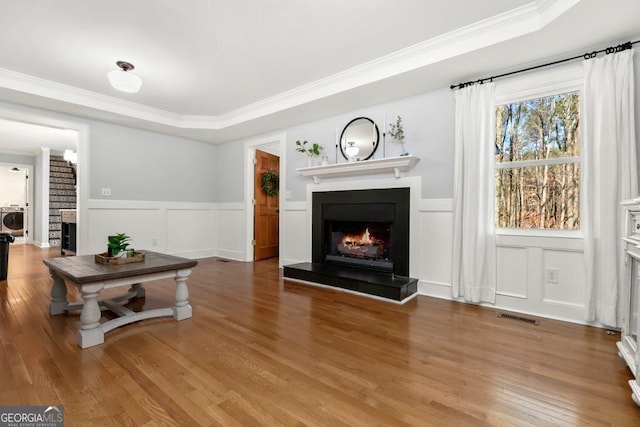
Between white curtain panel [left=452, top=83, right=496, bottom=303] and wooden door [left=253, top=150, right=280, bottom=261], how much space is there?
364 centimetres

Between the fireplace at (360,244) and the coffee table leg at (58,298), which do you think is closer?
the coffee table leg at (58,298)

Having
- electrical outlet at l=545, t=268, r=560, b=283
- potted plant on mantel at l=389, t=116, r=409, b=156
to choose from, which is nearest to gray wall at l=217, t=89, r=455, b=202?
potted plant on mantel at l=389, t=116, r=409, b=156

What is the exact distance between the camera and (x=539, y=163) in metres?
2.87

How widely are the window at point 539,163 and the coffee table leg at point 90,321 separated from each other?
351cm

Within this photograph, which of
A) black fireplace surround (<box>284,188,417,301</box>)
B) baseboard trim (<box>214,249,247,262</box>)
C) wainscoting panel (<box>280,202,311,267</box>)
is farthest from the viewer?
baseboard trim (<box>214,249,247,262</box>)

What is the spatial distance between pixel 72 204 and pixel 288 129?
22.8 feet

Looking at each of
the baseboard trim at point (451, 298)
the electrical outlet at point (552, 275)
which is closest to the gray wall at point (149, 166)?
the baseboard trim at point (451, 298)

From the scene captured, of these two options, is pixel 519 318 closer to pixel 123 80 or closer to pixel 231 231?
pixel 123 80

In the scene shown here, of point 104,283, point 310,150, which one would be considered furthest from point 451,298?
point 104,283

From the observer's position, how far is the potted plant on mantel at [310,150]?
14.3ft

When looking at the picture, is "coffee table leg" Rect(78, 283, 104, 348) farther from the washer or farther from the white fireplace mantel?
the washer

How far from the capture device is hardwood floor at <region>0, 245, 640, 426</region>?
4.58 ft

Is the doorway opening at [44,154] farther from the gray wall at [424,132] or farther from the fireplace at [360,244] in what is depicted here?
the fireplace at [360,244]

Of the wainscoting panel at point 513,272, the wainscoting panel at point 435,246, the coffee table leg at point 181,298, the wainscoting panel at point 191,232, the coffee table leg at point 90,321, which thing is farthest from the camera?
the wainscoting panel at point 191,232
